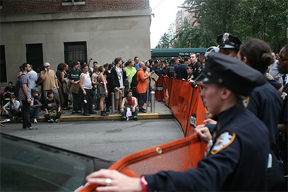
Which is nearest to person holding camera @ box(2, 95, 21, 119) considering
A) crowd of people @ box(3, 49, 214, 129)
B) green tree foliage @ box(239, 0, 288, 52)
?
crowd of people @ box(3, 49, 214, 129)

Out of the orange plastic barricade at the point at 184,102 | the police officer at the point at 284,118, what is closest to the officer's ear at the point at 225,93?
the police officer at the point at 284,118

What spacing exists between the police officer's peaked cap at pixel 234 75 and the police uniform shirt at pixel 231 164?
140 mm

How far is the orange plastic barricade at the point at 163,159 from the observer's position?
148 centimetres

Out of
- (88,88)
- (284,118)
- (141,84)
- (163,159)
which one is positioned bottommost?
(88,88)

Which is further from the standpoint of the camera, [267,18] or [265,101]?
[267,18]

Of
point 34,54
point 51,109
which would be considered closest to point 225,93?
point 51,109

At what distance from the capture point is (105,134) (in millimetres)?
8320

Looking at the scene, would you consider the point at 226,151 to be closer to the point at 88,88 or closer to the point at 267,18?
the point at 88,88

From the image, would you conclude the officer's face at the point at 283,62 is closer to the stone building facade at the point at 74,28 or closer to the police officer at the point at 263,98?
the police officer at the point at 263,98

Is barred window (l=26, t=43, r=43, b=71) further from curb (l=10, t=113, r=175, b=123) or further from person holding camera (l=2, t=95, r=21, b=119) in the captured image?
curb (l=10, t=113, r=175, b=123)

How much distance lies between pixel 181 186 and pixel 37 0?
65.1ft

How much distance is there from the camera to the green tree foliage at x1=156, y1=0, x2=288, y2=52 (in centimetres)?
1944

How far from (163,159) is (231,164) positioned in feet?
1.76

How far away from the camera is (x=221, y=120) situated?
1.47m
